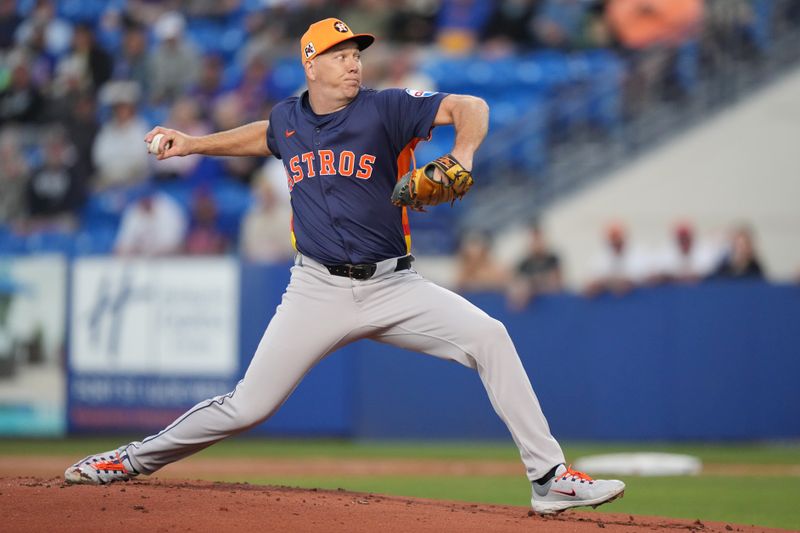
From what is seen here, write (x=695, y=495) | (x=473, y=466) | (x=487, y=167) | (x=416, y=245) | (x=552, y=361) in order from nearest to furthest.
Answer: (x=695, y=495), (x=473, y=466), (x=552, y=361), (x=416, y=245), (x=487, y=167)

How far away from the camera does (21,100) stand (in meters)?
16.5

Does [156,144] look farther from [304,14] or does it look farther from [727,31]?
[304,14]

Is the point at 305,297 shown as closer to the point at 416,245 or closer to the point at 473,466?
the point at 473,466

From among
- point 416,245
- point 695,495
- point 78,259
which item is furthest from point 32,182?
point 695,495

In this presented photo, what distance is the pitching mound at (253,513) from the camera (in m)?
5.02

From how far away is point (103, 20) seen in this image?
17.7m

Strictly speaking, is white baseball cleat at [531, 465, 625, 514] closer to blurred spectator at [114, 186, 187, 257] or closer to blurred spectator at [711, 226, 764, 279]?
blurred spectator at [711, 226, 764, 279]

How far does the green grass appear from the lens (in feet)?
24.5

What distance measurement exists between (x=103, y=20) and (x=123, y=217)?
3941 mm

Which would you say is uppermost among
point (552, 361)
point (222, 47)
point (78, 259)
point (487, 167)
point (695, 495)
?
point (222, 47)

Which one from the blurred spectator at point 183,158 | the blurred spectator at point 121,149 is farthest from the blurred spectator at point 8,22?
the blurred spectator at point 183,158

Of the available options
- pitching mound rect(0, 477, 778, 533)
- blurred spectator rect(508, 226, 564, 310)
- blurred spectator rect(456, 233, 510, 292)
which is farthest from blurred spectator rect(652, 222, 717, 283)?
pitching mound rect(0, 477, 778, 533)

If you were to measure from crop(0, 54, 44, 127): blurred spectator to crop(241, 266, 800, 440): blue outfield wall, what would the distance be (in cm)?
543

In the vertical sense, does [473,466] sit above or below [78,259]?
below
